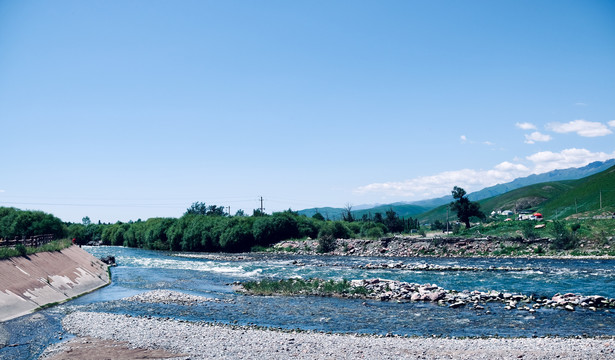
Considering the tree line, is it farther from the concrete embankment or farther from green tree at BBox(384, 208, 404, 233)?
the concrete embankment

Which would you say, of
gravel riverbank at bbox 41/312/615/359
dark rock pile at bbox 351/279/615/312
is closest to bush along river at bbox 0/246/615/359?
dark rock pile at bbox 351/279/615/312

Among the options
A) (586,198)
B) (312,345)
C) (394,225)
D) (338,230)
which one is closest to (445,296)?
(312,345)

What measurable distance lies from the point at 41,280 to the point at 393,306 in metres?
24.1

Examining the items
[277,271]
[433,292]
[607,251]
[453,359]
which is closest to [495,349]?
[453,359]

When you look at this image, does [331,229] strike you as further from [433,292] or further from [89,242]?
[89,242]

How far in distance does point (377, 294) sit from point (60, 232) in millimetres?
55023

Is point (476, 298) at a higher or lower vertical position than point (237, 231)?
lower

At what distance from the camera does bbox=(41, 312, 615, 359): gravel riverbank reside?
51.0 ft

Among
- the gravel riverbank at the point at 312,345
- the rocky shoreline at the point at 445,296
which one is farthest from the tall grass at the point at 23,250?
the rocky shoreline at the point at 445,296

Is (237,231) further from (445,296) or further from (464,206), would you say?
(445,296)

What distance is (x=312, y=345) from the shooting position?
17141mm

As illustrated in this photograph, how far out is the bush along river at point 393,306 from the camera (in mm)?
19859

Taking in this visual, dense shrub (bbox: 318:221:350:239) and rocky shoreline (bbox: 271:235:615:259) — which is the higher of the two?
dense shrub (bbox: 318:221:350:239)

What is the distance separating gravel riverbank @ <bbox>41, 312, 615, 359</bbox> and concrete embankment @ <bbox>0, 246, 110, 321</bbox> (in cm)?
720
